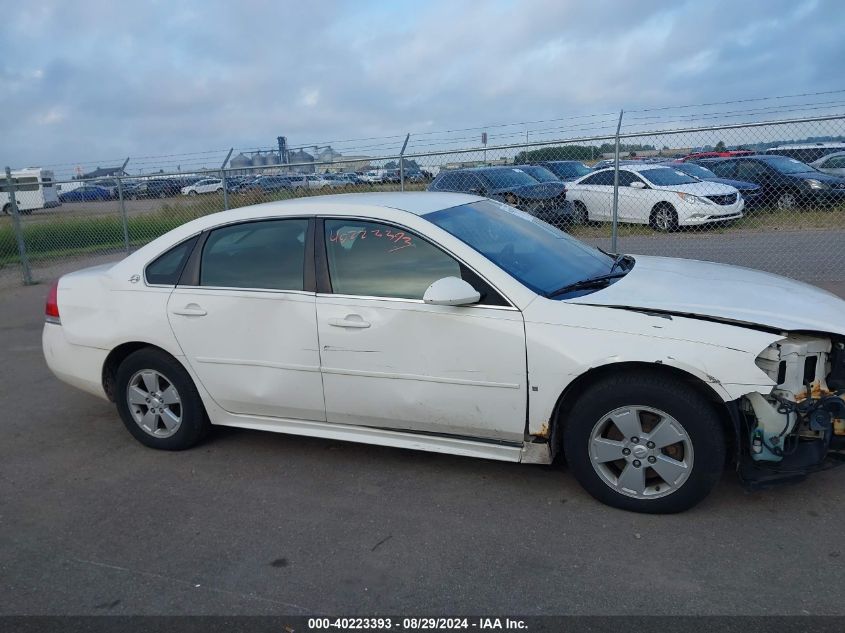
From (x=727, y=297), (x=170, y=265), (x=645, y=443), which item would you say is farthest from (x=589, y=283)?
(x=170, y=265)

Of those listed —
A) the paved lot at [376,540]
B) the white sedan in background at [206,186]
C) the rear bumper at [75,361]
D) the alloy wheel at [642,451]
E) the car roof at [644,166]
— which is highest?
the white sedan in background at [206,186]

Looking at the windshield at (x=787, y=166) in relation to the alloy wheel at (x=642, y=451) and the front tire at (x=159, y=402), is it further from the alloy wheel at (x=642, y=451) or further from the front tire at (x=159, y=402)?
the front tire at (x=159, y=402)

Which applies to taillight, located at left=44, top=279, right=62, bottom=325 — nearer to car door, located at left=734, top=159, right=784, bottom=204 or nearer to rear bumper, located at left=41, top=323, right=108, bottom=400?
rear bumper, located at left=41, top=323, right=108, bottom=400

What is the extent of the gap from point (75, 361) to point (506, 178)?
6.91m

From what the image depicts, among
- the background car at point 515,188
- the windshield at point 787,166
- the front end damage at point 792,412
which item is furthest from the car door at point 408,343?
the windshield at point 787,166

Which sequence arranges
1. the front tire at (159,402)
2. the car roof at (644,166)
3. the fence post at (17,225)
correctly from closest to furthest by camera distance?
the front tire at (159,402), the fence post at (17,225), the car roof at (644,166)

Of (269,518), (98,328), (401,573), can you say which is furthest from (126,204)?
(401,573)

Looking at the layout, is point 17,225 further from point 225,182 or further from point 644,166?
point 644,166

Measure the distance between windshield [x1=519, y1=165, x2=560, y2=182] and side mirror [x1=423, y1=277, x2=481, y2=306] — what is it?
286 inches

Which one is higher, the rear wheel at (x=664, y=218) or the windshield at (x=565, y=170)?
the windshield at (x=565, y=170)

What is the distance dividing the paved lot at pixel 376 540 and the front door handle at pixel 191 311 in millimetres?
935

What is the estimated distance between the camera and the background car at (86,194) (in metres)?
12.2

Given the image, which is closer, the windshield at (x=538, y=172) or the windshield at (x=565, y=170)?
the windshield at (x=538, y=172)

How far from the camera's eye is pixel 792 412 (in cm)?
341
